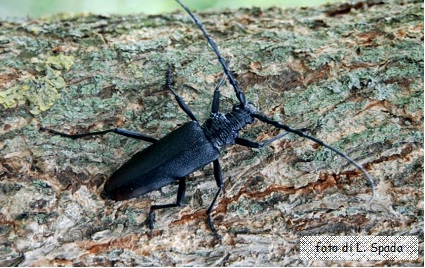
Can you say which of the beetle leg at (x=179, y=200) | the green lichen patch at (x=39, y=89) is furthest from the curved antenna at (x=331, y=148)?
the green lichen patch at (x=39, y=89)

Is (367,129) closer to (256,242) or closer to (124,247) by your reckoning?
(256,242)

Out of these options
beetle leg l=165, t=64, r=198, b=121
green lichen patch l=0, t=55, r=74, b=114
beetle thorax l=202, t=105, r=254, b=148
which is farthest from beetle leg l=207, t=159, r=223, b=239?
green lichen patch l=0, t=55, r=74, b=114

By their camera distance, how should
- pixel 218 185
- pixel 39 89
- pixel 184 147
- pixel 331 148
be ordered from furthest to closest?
pixel 184 147 → pixel 39 89 → pixel 218 185 → pixel 331 148

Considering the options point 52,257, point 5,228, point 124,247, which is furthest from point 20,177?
point 124,247

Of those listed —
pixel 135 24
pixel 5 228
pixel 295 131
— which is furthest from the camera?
pixel 135 24

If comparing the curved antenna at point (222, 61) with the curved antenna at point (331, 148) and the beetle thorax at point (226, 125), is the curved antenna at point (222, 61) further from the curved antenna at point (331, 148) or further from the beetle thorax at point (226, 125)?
the curved antenna at point (331, 148)

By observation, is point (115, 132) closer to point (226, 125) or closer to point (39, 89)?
point (39, 89)
